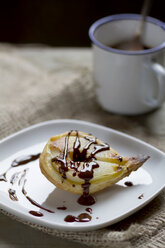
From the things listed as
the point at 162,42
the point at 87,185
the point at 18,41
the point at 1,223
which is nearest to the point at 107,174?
the point at 87,185

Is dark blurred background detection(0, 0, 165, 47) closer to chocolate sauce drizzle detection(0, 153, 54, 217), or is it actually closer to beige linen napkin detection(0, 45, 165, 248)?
beige linen napkin detection(0, 45, 165, 248)

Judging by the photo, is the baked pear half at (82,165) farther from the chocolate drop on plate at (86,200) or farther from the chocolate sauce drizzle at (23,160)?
the chocolate sauce drizzle at (23,160)

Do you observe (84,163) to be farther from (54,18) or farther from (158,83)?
(54,18)

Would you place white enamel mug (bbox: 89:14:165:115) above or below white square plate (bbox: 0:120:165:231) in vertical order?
above

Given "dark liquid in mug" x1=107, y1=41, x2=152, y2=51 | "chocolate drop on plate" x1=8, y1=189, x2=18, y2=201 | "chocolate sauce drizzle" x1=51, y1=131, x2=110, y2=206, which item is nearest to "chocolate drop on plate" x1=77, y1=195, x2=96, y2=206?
"chocolate sauce drizzle" x1=51, y1=131, x2=110, y2=206

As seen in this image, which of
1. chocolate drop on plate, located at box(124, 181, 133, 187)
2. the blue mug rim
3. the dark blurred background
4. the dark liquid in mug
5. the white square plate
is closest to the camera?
the white square plate

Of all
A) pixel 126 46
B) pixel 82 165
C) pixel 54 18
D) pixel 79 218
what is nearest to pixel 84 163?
pixel 82 165
